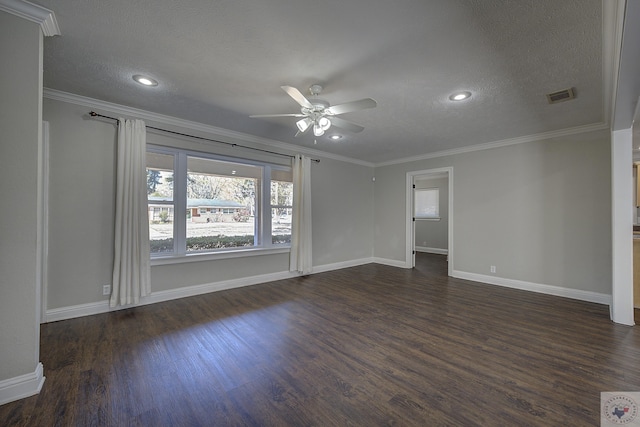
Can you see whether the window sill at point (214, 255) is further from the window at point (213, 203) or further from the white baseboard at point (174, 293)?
the white baseboard at point (174, 293)

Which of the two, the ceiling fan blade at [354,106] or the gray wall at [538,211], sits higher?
the ceiling fan blade at [354,106]

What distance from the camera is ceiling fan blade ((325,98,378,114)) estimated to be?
2316 millimetres

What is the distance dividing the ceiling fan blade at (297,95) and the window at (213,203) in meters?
2.26

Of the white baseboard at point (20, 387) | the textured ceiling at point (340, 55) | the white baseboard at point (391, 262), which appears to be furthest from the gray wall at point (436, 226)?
the white baseboard at point (20, 387)

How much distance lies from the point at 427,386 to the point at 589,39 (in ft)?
9.28

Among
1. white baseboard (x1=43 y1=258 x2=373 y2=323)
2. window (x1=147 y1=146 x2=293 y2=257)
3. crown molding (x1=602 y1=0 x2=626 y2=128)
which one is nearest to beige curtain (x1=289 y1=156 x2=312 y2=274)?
window (x1=147 y1=146 x2=293 y2=257)

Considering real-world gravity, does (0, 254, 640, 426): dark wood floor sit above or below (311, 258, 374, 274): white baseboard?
below

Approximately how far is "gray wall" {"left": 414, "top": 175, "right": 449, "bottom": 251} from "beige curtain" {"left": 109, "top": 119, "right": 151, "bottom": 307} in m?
7.11

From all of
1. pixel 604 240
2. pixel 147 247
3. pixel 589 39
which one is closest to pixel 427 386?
pixel 589 39

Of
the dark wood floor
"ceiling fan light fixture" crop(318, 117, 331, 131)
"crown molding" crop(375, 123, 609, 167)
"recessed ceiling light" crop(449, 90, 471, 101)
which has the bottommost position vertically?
the dark wood floor

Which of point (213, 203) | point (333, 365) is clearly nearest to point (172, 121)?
point (213, 203)

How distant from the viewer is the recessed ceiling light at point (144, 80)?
8.48ft

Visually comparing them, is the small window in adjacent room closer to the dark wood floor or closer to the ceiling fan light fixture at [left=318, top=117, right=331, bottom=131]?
the dark wood floor

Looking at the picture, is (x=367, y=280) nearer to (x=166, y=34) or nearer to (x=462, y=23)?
(x=462, y=23)
